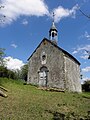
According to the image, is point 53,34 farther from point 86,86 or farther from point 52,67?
point 86,86

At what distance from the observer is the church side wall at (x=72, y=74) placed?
112 ft

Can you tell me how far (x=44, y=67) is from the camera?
3584 cm

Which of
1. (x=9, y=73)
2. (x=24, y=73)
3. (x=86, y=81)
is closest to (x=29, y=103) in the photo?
(x=9, y=73)

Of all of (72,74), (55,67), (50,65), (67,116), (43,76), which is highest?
(50,65)

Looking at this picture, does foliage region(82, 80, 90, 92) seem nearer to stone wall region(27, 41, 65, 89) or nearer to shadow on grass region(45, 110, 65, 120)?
stone wall region(27, 41, 65, 89)

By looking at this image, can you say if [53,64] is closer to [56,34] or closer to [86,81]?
[56,34]

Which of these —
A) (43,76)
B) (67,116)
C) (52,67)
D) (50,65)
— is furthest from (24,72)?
(67,116)

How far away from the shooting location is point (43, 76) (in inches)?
1401

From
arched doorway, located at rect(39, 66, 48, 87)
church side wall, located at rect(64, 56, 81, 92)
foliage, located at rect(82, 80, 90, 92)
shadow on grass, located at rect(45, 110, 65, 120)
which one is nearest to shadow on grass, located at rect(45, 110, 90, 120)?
shadow on grass, located at rect(45, 110, 65, 120)

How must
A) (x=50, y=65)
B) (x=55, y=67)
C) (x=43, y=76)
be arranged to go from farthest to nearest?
1. (x=43, y=76)
2. (x=50, y=65)
3. (x=55, y=67)

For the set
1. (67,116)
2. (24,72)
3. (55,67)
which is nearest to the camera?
(67,116)

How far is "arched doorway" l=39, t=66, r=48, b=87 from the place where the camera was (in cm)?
3512

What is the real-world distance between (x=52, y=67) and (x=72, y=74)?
13.2ft

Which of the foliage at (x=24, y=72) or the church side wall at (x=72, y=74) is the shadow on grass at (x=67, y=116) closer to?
the church side wall at (x=72, y=74)
